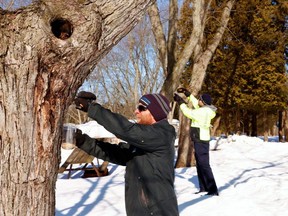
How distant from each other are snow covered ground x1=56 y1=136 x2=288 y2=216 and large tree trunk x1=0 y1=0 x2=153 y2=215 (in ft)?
10.0

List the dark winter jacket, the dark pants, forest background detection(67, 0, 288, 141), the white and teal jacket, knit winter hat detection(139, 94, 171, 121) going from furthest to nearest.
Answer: forest background detection(67, 0, 288, 141)
the white and teal jacket
the dark pants
knit winter hat detection(139, 94, 171, 121)
the dark winter jacket

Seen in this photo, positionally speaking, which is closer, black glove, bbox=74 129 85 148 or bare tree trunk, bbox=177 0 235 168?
black glove, bbox=74 129 85 148

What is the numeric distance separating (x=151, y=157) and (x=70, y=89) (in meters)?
0.78

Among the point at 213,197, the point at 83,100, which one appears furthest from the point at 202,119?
the point at 83,100

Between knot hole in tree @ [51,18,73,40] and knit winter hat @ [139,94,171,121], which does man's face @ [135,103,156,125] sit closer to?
knit winter hat @ [139,94,171,121]

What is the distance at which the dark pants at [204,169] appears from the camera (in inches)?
249

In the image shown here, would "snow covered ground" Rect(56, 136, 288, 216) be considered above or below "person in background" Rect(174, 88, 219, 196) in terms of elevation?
below

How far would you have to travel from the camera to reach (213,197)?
6176 mm

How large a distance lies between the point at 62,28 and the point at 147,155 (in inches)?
41.5

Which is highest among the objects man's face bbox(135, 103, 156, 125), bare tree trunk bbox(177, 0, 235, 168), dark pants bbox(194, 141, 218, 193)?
bare tree trunk bbox(177, 0, 235, 168)

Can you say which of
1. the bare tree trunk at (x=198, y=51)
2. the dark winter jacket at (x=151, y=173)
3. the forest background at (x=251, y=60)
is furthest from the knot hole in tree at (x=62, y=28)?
the forest background at (x=251, y=60)

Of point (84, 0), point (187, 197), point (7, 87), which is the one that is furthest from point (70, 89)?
point (187, 197)

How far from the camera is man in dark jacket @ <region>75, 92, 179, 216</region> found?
2.44 metres

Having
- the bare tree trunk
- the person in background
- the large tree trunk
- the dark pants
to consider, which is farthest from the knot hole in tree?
the bare tree trunk
